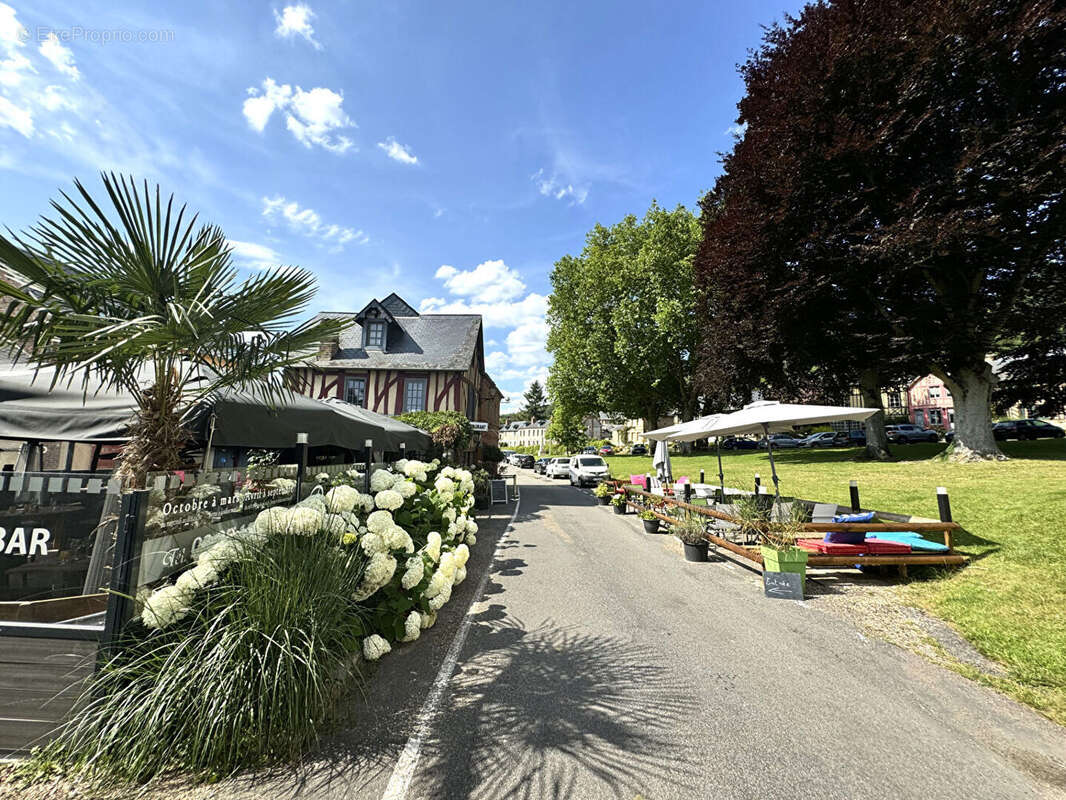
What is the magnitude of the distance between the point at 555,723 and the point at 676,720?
86 centimetres

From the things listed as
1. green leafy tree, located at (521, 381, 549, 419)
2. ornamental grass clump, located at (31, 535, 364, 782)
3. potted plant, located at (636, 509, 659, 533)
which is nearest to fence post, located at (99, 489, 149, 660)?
ornamental grass clump, located at (31, 535, 364, 782)

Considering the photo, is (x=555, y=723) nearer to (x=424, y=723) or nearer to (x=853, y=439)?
(x=424, y=723)

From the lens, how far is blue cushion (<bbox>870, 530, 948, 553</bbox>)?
20.7ft

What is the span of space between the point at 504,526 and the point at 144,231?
10319 mm

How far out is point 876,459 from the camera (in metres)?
18.4

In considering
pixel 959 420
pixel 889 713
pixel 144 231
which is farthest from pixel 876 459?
pixel 144 231

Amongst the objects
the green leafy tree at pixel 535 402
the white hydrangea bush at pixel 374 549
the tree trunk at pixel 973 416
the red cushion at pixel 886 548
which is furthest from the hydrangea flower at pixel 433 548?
the green leafy tree at pixel 535 402

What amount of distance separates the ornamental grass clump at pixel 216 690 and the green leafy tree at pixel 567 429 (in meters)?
33.2

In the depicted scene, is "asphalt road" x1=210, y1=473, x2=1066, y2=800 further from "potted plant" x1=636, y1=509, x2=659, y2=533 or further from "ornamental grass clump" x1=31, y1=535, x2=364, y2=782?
"potted plant" x1=636, y1=509, x2=659, y2=533

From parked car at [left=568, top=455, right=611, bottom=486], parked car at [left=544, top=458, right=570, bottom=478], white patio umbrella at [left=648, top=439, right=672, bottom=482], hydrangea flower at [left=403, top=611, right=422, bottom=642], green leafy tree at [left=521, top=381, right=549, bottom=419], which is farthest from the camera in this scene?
green leafy tree at [left=521, top=381, right=549, bottom=419]

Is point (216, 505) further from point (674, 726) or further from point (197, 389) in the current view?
point (674, 726)

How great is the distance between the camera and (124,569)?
2.66 m

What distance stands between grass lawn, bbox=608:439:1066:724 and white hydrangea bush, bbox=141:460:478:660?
5054mm

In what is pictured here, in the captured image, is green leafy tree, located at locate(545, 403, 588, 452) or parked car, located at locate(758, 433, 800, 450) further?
parked car, located at locate(758, 433, 800, 450)
